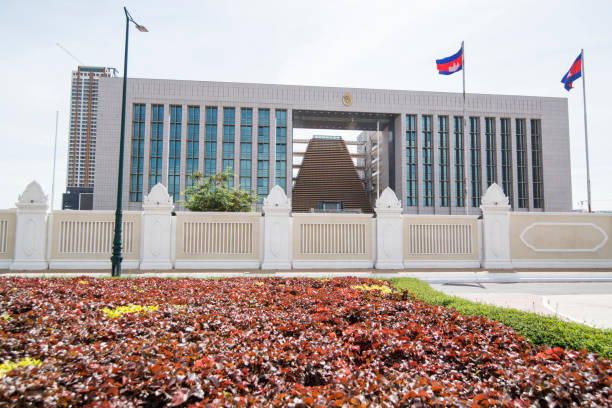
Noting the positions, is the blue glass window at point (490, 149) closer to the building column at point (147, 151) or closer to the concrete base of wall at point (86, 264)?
the building column at point (147, 151)

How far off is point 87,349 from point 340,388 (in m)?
2.47

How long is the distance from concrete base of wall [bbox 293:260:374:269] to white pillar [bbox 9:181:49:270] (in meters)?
10.2

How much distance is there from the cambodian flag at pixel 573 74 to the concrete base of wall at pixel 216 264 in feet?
72.5

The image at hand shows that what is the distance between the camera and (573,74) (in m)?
23.3

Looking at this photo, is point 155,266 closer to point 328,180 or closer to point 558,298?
point 558,298

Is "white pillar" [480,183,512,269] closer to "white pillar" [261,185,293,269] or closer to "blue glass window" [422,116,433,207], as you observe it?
"white pillar" [261,185,293,269]

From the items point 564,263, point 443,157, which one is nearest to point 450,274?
point 564,263

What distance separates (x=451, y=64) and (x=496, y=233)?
13435 mm

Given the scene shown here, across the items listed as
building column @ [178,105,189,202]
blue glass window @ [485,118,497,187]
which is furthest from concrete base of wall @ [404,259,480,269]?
→ blue glass window @ [485,118,497,187]

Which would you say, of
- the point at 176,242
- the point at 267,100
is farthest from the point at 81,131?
the point at 176,242

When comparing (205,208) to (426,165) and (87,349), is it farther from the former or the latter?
(426,165)

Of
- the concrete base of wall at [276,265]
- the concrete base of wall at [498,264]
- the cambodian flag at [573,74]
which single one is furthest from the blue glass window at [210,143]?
the concrete base of wall at [498,264]

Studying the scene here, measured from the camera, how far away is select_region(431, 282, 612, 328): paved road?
777cm

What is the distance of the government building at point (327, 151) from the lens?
46500 millimetres
